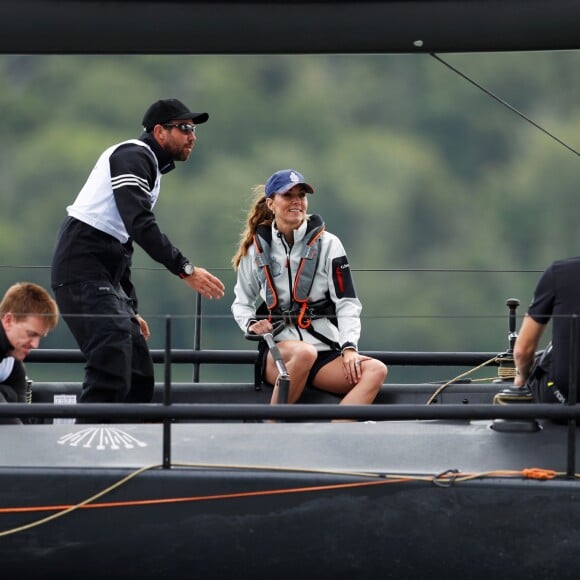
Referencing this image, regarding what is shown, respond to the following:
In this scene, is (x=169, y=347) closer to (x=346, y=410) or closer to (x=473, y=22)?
(x=346, y=410)

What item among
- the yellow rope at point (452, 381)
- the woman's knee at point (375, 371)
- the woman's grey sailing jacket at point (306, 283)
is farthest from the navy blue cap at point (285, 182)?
the yellow rope at point (452, 381)

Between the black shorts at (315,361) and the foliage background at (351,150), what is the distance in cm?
2088

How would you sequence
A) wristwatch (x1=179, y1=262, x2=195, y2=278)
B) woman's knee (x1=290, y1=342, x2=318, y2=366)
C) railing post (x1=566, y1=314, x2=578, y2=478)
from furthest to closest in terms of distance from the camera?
woman's knee (x1=290, y1=342, x2=318, y2=366) → wristwatch (x1=179, y1=262, x2=195, y2=278) → railing post (x1=566, y1=314, x2=578, y2=478)

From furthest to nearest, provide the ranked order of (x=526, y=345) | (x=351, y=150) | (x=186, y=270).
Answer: (x=351, y=150), (x=186, y=270), (x=526, y=345)

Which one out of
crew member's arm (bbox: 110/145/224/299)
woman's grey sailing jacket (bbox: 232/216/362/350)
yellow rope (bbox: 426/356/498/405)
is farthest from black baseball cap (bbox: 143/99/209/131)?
yellow rope (bbox: 426/356/498/405)

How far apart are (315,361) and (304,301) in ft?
0.72

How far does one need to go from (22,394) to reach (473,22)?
1.97 metres

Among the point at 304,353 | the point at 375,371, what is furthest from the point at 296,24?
the point at 375,371

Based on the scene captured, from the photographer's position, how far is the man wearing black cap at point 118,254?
198 inches

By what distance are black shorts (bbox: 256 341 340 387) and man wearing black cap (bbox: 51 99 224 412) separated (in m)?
0.40

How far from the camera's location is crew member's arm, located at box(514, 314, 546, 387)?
15.2ft

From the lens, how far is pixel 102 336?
505 cm

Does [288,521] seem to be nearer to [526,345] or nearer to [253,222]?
[526,345]

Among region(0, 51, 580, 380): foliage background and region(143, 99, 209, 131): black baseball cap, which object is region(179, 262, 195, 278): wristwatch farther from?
region(0, 51, 580, 380): foliage background
